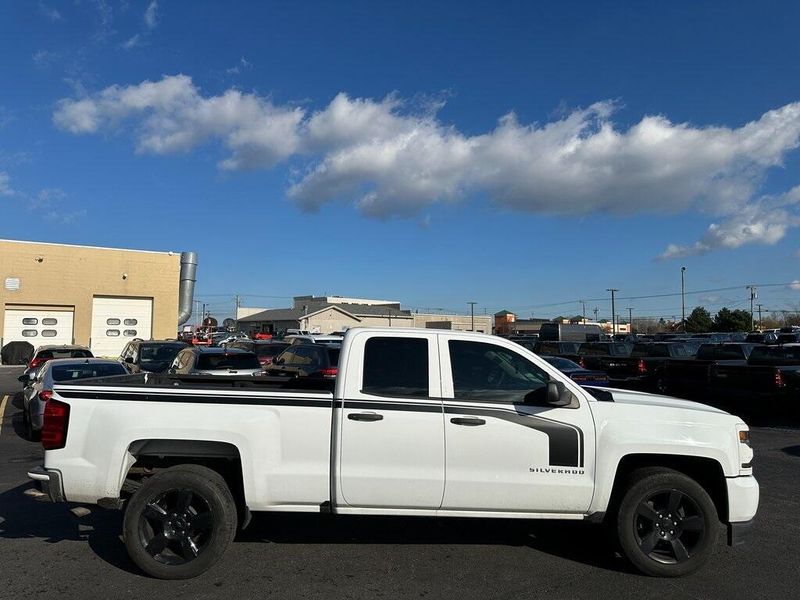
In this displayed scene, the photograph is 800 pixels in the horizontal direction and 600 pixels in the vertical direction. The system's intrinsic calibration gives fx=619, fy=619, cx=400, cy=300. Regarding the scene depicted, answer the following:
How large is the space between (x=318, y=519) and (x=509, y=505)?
2262 millimetres

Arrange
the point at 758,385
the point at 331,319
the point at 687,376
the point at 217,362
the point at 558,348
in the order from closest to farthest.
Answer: the point at 217,362 → the point at 758,385 → the point at 687,376 → the point at 558,348 → the point at 331,319

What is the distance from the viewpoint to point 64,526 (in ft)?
19.6

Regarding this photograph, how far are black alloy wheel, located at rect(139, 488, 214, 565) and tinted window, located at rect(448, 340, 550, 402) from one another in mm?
2241

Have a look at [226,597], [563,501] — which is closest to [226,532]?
[226,597]

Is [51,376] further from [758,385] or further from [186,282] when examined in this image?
[186,282]

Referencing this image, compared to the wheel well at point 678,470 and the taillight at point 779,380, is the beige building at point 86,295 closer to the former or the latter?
the taillight at point 779,380

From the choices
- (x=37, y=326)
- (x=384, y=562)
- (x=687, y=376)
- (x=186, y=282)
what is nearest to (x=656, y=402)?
(x=384, y=562)

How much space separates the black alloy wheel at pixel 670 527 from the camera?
4875 millimetres

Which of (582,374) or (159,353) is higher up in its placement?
(159,353)

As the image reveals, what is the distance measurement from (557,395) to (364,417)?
150 cm

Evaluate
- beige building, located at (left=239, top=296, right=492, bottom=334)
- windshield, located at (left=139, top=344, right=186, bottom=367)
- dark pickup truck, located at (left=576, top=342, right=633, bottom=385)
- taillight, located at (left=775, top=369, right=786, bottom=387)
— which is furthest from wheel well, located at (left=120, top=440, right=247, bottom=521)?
beige building, located at (left=239, top=296, right=492, bottom=334)

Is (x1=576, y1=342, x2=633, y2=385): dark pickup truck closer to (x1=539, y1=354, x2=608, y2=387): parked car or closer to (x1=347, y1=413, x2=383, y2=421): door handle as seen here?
(x1=539, y1=354, x2=608, y2=387): parked car

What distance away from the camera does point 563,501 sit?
486 centimetres

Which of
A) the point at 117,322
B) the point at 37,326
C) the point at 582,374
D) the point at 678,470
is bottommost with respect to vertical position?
the point at 678,470
